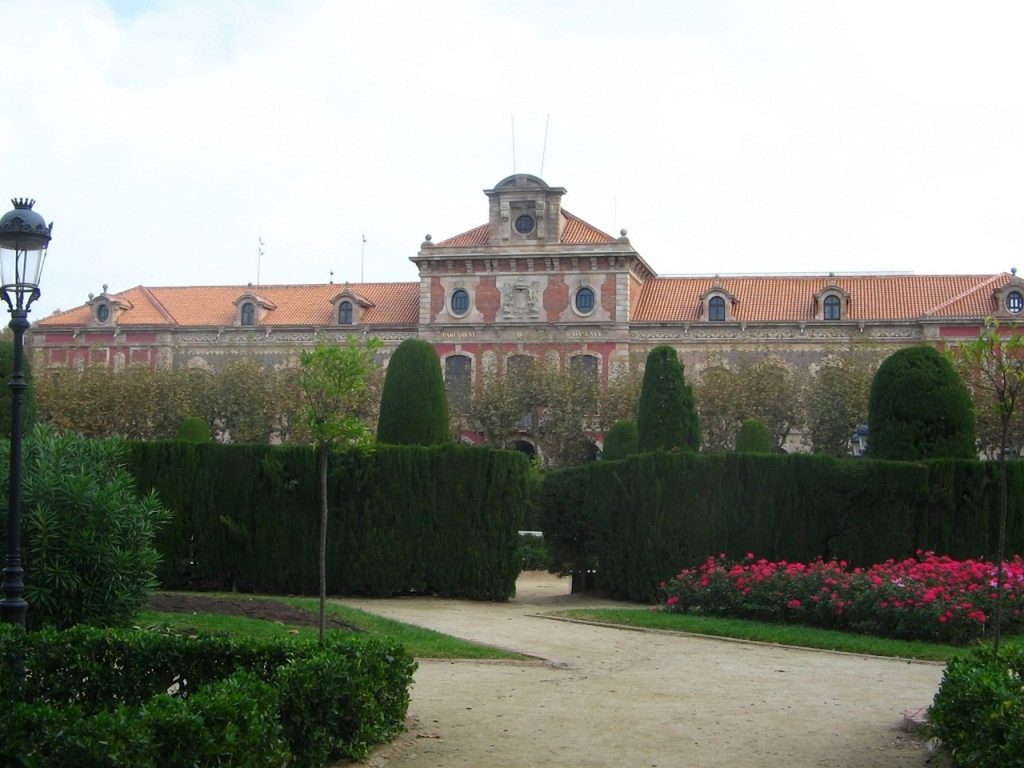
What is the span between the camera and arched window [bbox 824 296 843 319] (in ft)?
179

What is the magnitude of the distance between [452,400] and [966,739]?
136 feet

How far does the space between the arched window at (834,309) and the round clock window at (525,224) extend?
13.2m

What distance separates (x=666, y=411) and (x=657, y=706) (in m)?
12.7

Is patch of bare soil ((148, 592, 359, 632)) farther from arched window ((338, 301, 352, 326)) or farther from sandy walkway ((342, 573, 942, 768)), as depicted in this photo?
arched window ((338, 301, 352, 326))

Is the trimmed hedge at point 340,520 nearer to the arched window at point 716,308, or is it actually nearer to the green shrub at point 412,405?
the green shrub at point 412,405

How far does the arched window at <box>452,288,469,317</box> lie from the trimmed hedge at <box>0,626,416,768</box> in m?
47.2

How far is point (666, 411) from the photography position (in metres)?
23.6

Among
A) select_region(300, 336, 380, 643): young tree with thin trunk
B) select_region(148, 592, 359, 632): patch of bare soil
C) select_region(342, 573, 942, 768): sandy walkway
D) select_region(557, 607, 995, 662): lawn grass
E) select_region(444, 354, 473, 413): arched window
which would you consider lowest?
select_region(342, 573, 942, 768): sandy walkway

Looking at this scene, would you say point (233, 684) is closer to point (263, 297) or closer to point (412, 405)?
point (412, 405)

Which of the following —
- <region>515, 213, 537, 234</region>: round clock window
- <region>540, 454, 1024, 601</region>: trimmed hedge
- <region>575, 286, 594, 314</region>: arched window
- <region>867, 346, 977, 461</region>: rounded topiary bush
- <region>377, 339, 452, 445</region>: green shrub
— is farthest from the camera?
<region>515, 213, 537, 234</region>: round clock window

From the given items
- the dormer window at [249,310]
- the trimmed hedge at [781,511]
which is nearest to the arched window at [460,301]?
the dormer window at [249,310]

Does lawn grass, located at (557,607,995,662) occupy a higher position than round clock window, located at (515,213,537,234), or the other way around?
round clock window, located at (515,213,537,234)

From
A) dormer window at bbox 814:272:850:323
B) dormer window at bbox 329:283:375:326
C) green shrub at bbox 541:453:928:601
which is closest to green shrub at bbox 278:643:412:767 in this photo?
green shrub at bbox 541:453:928:601

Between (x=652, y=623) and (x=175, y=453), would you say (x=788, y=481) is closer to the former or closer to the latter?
(x=652, y=623)
